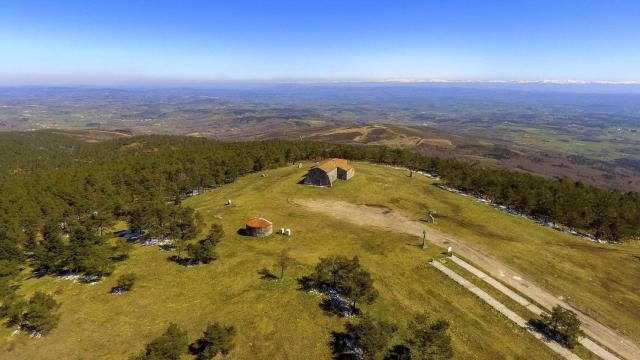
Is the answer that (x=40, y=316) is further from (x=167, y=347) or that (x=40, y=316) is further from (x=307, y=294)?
(x=307, y=294)

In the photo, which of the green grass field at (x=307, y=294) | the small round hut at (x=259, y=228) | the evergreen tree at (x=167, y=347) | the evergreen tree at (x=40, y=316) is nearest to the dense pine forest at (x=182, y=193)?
the green grass field at (x=307, y=294)

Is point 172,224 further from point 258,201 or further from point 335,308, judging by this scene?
point 335,308

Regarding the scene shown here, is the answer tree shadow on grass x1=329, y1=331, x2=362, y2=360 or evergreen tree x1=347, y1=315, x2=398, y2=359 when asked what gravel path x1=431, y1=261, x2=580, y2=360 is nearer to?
evergreen tree x1=347, y1=315, x2=398, y2=359

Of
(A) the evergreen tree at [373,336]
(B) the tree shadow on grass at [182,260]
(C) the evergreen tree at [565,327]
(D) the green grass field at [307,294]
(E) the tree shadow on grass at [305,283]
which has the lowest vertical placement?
(B) the tree shadow on grass at [182,260]

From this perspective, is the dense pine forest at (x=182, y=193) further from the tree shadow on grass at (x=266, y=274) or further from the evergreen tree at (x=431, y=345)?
the evergreen tree at (x=431, y=345)

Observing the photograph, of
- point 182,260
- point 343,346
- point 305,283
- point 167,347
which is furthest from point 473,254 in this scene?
point 182,260

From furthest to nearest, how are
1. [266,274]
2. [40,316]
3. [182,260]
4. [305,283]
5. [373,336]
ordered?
[182,260], [266,274], [305,283], [40,316], [373,336]
